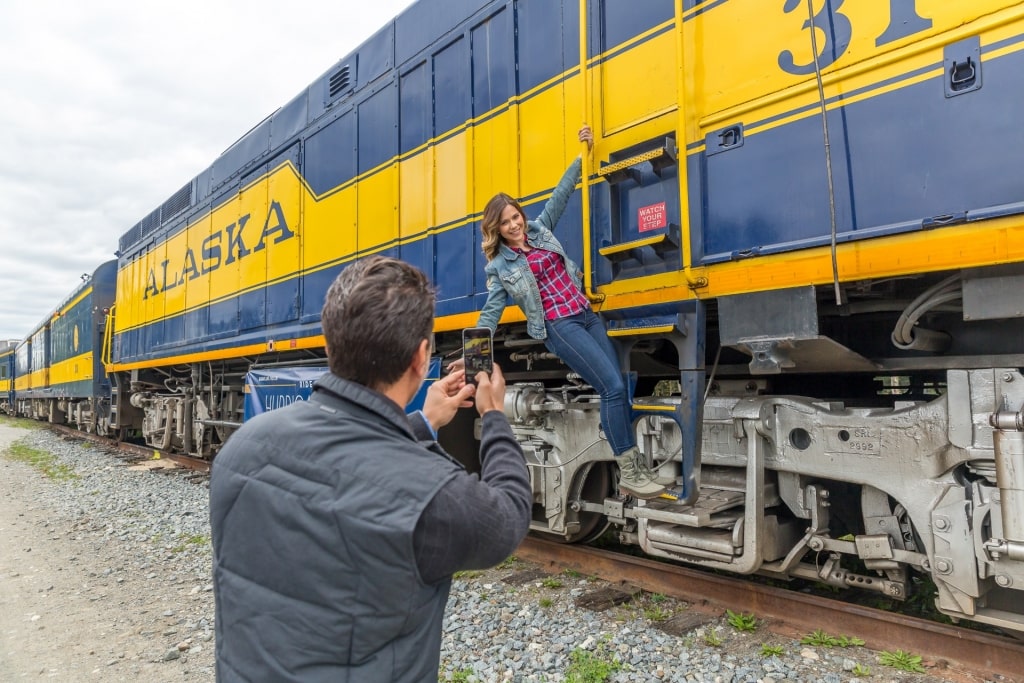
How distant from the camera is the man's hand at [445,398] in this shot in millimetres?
1689

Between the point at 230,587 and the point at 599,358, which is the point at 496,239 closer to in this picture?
the point at 599,358

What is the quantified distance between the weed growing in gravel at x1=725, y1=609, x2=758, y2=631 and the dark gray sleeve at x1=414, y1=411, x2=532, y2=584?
2532mm

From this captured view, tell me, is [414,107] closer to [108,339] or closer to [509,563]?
[509,563]

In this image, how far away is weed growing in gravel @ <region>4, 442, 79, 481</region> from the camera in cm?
1060

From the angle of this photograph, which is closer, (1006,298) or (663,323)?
(1006,298)

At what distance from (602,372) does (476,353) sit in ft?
5.57

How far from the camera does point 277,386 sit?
6664mm

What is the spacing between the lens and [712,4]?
11.2 ft

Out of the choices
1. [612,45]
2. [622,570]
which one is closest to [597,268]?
[612,45]

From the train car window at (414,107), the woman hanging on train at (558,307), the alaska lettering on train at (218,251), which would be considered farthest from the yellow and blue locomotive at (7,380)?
the woman hanging on train at (558,307)

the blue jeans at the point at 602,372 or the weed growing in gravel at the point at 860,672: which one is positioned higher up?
the blue jeans at the point at 602,372

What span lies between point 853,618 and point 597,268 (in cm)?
219

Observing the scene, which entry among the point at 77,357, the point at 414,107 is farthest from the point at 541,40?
the point at 77,357

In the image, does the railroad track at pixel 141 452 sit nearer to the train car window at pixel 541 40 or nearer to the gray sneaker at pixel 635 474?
the train car window at pixel 541 40
